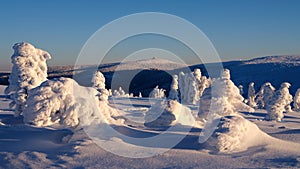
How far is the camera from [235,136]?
1105cm

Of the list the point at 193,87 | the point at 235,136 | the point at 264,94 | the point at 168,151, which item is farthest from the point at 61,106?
the point at 264,94

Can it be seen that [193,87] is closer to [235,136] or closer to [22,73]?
[22,73]

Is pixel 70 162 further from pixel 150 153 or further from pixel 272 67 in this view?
pixel 272 67

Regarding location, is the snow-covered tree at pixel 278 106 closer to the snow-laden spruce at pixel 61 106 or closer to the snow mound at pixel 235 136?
the snow mound at pixel 235 136

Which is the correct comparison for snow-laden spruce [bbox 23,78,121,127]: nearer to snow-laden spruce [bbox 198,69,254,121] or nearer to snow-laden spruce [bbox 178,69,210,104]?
snow-laden spruce [bbox 198,69,254,121]

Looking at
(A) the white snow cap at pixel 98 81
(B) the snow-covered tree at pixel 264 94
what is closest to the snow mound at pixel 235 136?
(A) the white snow cap at pixel 98 81

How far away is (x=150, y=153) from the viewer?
10383 millimetres

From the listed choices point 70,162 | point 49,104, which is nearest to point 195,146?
point 70,162

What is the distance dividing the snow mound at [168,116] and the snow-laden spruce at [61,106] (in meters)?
3.50

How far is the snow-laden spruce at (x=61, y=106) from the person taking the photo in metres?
12.6

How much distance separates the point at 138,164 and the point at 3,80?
4502 inches

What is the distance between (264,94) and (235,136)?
34.8 meters

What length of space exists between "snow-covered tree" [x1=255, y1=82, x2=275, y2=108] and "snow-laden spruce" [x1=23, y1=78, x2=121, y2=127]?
32023 mm

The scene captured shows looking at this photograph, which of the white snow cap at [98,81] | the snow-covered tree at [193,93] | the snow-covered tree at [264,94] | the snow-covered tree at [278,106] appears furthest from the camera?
the snow-covered tree at [193,93]
